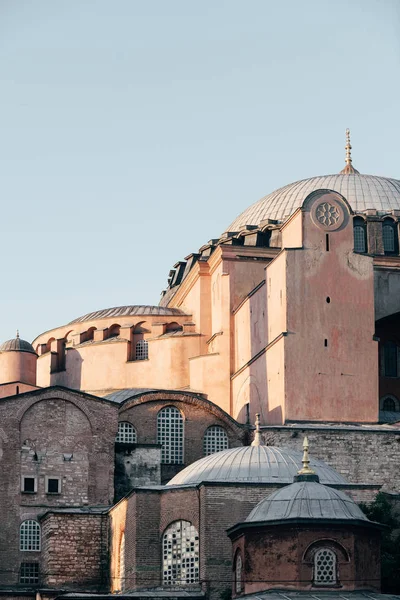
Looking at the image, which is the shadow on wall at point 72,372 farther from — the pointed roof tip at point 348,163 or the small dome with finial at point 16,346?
the pointed roof tip at point 348,163

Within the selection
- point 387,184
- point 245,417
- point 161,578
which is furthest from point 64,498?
point 387,184

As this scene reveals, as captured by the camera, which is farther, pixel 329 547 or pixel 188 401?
pixel 188 401

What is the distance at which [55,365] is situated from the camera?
73875 mm

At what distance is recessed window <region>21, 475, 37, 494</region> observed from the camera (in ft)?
181

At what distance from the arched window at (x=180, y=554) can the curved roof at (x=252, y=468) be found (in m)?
1.66

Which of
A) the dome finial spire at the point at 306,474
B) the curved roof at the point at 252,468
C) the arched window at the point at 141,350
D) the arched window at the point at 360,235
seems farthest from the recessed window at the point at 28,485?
the arched window at the point at 360,235

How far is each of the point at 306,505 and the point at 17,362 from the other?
99.4 ft

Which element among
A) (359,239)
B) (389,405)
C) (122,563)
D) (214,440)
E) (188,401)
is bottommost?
(122,563)

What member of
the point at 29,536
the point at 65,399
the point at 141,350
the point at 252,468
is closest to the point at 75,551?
the point at 29,536

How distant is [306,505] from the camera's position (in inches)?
1805

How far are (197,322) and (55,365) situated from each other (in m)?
7.80

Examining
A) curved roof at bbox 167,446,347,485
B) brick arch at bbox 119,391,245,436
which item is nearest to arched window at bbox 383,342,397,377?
brick arch at bbox 119,391,245,436

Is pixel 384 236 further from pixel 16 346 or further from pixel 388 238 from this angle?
pixel 16 346

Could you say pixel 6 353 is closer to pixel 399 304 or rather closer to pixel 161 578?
pixel 399 304
